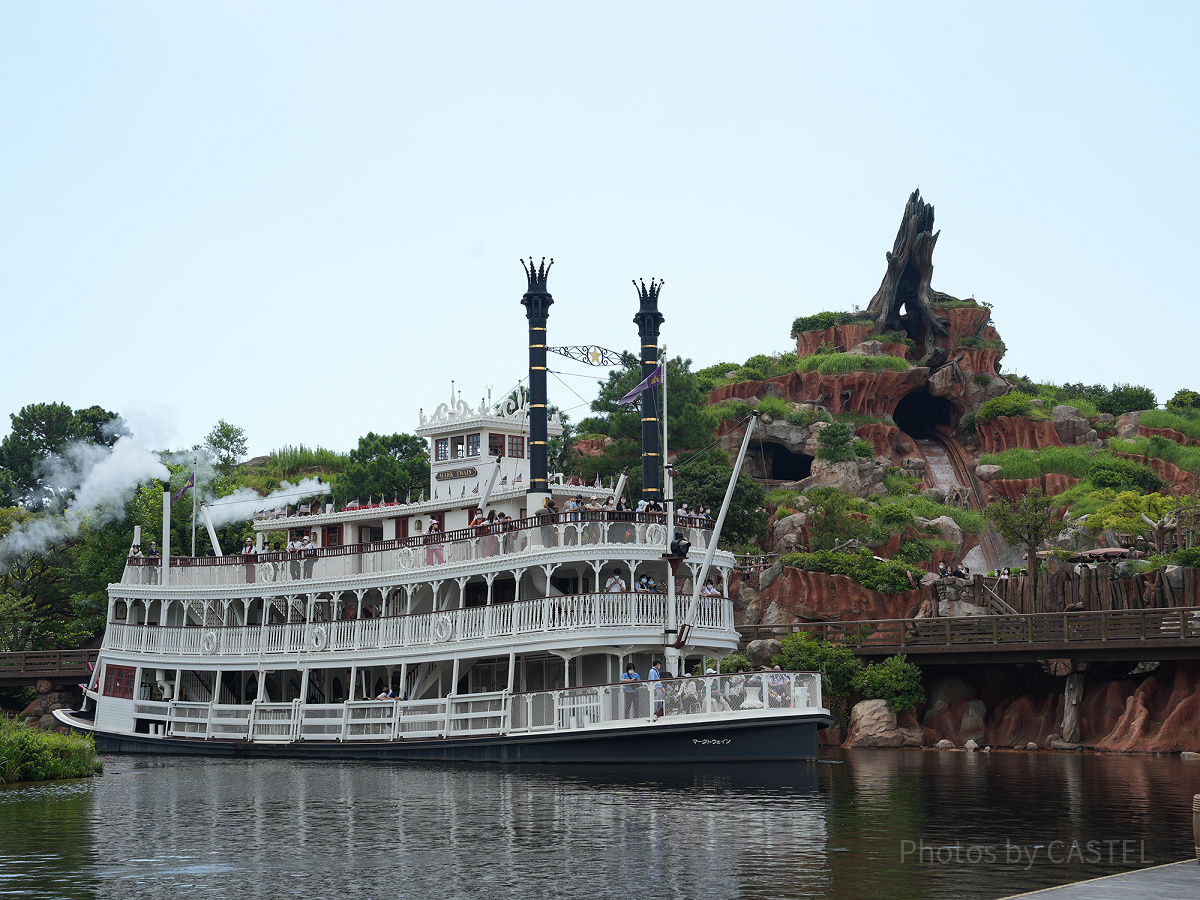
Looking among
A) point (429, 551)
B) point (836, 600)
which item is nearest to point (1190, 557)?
point (836, 600)

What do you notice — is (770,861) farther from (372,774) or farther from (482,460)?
(482,460)

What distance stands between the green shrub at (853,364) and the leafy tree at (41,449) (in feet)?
168

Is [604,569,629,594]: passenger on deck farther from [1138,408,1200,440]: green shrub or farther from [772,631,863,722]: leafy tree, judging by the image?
[1138,408,1200,440]: green shrub

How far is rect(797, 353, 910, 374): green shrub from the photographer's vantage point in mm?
75000

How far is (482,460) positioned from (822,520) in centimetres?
2193

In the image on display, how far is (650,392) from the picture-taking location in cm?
3688

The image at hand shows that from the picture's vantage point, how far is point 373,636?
34.4 m

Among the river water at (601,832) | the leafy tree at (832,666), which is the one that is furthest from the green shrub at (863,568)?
the river water at (601,832)

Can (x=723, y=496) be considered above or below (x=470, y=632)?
above

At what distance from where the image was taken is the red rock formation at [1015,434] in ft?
241

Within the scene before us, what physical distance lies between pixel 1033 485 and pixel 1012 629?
31268 mm

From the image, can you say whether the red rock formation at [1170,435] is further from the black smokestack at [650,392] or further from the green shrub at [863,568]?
the black smokestack at [650,392]

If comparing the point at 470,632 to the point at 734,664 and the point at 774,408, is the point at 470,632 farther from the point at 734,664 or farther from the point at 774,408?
the point at 774,408

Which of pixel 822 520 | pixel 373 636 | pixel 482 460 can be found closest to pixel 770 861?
pixel 373 636
